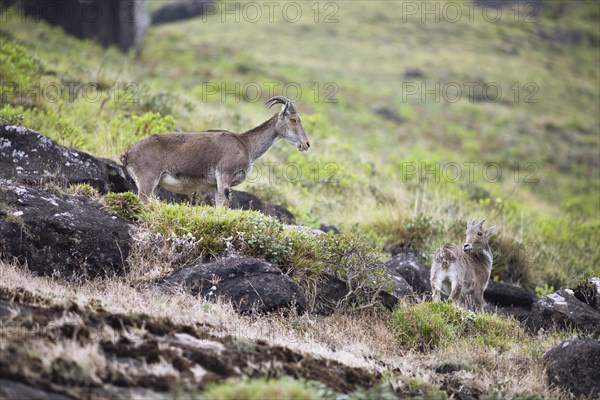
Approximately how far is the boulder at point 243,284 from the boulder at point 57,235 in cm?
86

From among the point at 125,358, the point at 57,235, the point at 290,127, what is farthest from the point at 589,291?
the point at 57,235

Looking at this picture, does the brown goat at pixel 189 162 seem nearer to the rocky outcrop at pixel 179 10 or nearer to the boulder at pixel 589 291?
the boulder at pixel 589 291

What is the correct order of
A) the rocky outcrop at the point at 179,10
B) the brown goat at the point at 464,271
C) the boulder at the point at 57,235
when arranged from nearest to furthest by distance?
the boulder at the point at 57,235
the brown goat at the point at 464,271
the rocky outcrop at the point at 179,10

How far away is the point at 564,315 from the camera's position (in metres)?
9.71

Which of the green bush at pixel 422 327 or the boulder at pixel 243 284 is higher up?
the boulder at pixel 243 284

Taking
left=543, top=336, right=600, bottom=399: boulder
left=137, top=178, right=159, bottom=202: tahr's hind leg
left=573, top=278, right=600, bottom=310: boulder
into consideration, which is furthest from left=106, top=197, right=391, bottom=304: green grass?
left=573, top=278, right=600, bottom=310: boulder

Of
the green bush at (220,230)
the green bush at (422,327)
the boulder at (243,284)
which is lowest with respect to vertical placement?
the green bush at (422,327)

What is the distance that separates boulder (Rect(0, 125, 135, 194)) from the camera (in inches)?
382

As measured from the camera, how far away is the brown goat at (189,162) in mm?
10680

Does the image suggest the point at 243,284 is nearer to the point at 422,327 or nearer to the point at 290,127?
the point at 422,327

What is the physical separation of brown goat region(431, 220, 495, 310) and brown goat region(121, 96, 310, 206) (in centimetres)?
353

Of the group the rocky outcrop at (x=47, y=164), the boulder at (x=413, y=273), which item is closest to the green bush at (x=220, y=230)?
the rocky outcrop at (x=47, y=164)

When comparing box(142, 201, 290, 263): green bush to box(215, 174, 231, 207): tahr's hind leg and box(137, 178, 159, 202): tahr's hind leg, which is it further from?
box(215, 174, 231, 207): tahr's hind leg

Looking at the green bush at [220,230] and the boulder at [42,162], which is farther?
the boulder at [42,162]
